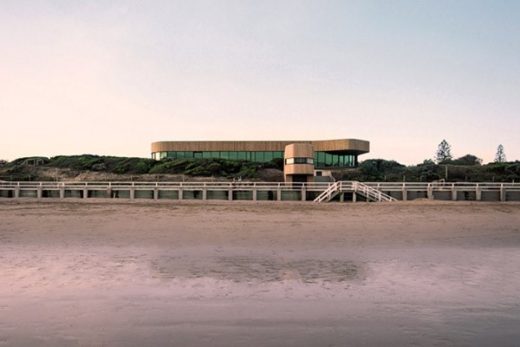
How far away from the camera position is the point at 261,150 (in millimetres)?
80688

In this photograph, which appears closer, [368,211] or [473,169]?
[368,211]

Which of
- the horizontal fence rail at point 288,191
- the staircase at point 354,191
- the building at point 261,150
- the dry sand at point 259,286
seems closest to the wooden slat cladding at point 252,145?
the building at point 261,150

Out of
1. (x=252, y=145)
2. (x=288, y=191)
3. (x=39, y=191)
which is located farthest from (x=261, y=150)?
(x=39, y=191)

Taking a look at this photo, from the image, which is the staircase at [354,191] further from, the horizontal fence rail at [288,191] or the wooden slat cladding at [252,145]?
the wooden slat cladding at [252,145]

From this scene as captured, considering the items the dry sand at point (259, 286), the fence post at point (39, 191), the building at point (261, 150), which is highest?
the building at point (261, 150)

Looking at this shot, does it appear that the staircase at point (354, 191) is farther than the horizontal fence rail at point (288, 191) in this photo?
No

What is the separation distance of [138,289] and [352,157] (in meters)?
75.8

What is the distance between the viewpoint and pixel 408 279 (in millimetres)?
10836

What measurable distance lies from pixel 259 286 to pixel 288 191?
32.5 m

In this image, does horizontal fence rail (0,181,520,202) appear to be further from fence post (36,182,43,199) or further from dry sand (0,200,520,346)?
dry sand (0,200,520,346)

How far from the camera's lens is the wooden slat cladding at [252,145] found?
3078 inches

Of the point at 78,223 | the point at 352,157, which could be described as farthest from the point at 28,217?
the point at 352,157

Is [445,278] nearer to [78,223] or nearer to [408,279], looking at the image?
[408,279]

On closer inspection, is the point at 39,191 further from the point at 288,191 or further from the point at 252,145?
the point at 252,145
